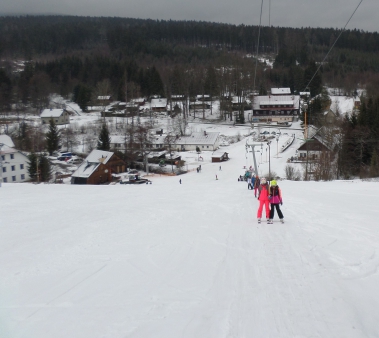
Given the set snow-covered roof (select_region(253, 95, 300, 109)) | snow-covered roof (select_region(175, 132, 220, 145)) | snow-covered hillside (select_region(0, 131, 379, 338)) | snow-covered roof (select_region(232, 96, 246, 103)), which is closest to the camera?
snow-covered hillside (select_region(0, 131, 379, 338))

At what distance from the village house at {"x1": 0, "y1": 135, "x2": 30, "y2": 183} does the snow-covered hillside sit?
1336 inches

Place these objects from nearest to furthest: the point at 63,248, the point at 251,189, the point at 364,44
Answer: the point at 63,248, the point at 251,189, the point at 364,44

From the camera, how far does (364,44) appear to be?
491 feet

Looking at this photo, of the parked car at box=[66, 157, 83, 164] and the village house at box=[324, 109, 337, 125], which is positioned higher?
the village house at box=[324, 109, 337, 125]

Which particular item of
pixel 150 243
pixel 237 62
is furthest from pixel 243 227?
pixel 237 62

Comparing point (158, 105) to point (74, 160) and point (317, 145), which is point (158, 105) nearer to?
point (74, 160)

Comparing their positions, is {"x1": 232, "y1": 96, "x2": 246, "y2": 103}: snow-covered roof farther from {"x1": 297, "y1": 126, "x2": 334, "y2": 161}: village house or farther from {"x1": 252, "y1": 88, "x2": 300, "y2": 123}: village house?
{"x1": 297, "y1": 126, "x2": 334, "y2": 161}: village house

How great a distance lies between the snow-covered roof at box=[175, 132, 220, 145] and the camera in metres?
59.7

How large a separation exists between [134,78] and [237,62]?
28011 mm

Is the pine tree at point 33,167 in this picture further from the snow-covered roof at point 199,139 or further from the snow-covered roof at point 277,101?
the snow-covered roof at point 277,101

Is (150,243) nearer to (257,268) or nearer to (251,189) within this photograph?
(257,268)

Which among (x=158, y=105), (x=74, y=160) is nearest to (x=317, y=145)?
(x=74, y=160)

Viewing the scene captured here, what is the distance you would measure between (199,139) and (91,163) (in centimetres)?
2330

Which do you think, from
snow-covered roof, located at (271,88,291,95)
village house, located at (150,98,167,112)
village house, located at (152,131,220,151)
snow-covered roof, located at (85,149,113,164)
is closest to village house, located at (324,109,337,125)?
village house, located at (152,131,220,151)
